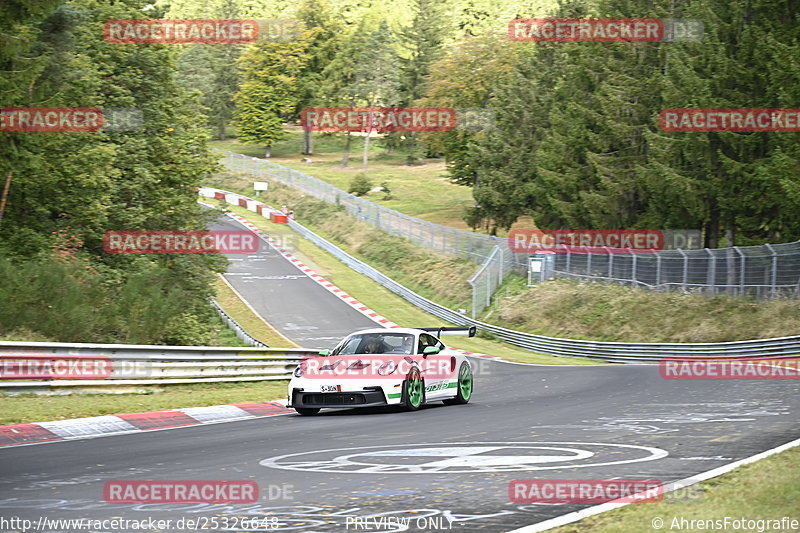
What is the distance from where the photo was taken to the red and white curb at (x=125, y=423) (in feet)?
37.8

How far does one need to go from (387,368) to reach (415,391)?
2.39 ft

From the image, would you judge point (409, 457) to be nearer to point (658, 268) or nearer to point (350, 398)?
point (350, 398)

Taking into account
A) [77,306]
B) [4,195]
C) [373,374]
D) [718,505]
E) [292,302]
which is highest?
[4,195]

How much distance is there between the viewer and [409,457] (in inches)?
376

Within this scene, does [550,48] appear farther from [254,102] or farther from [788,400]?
[254,102]

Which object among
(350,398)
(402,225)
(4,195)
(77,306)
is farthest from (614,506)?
(402,225)

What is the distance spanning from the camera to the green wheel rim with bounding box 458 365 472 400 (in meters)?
17.2

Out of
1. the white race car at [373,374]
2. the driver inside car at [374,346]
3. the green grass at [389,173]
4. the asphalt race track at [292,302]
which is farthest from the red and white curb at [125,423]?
the green grass at [389,173]

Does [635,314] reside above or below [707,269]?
below

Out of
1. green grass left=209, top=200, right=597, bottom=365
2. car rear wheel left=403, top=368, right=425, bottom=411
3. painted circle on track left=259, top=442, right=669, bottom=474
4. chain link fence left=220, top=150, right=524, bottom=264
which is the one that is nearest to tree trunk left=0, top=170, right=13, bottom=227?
car rear wheel left=403, top=368, right=425, bottom=411

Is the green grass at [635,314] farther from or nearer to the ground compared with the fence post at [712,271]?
nearer to the ground

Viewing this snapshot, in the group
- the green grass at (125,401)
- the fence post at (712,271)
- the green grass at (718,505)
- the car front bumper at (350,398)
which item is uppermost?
the fence post at (712,271)

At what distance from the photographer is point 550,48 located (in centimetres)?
5581

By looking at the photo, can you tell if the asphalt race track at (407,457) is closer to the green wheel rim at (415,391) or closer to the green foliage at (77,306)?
the green wheel rim at (415,391)
